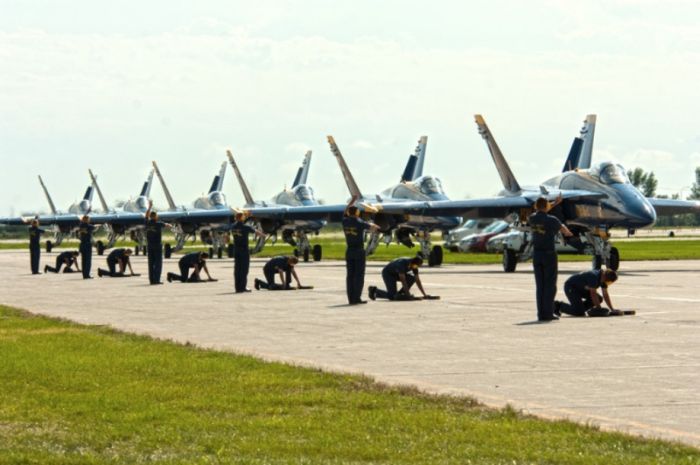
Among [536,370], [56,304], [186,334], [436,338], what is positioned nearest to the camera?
[536,370]

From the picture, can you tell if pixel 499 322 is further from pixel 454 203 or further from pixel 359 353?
pixel 454 203

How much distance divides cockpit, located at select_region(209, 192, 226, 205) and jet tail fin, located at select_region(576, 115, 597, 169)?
3356 centimetres

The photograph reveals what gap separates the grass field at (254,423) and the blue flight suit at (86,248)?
28.3 m

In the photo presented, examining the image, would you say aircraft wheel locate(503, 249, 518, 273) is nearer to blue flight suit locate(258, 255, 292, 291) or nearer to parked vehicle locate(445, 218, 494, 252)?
blue flight suit locate(258, 255, 292, 291)

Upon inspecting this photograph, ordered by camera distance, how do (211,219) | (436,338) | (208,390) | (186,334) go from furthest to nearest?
(211,219), (186,334), (436,338), (208,390)

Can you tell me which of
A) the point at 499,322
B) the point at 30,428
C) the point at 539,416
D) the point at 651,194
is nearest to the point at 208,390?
the point at 30,428

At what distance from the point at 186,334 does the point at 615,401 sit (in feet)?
32.8

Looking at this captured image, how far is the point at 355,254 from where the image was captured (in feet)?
89.1

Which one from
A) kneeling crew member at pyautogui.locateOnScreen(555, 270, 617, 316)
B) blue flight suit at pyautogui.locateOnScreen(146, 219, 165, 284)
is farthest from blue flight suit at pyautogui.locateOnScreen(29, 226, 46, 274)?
kneeling crew member at pyautogui.locateOnScreen(555, 270, 617, 316)

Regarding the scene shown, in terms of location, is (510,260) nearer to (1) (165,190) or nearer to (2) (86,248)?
(2) (86,248)

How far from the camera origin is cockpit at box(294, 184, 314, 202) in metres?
66.9

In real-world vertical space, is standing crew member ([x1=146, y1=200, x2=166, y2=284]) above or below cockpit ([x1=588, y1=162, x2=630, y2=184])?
below

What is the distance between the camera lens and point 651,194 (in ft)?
646

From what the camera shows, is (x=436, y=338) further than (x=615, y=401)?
Yes
